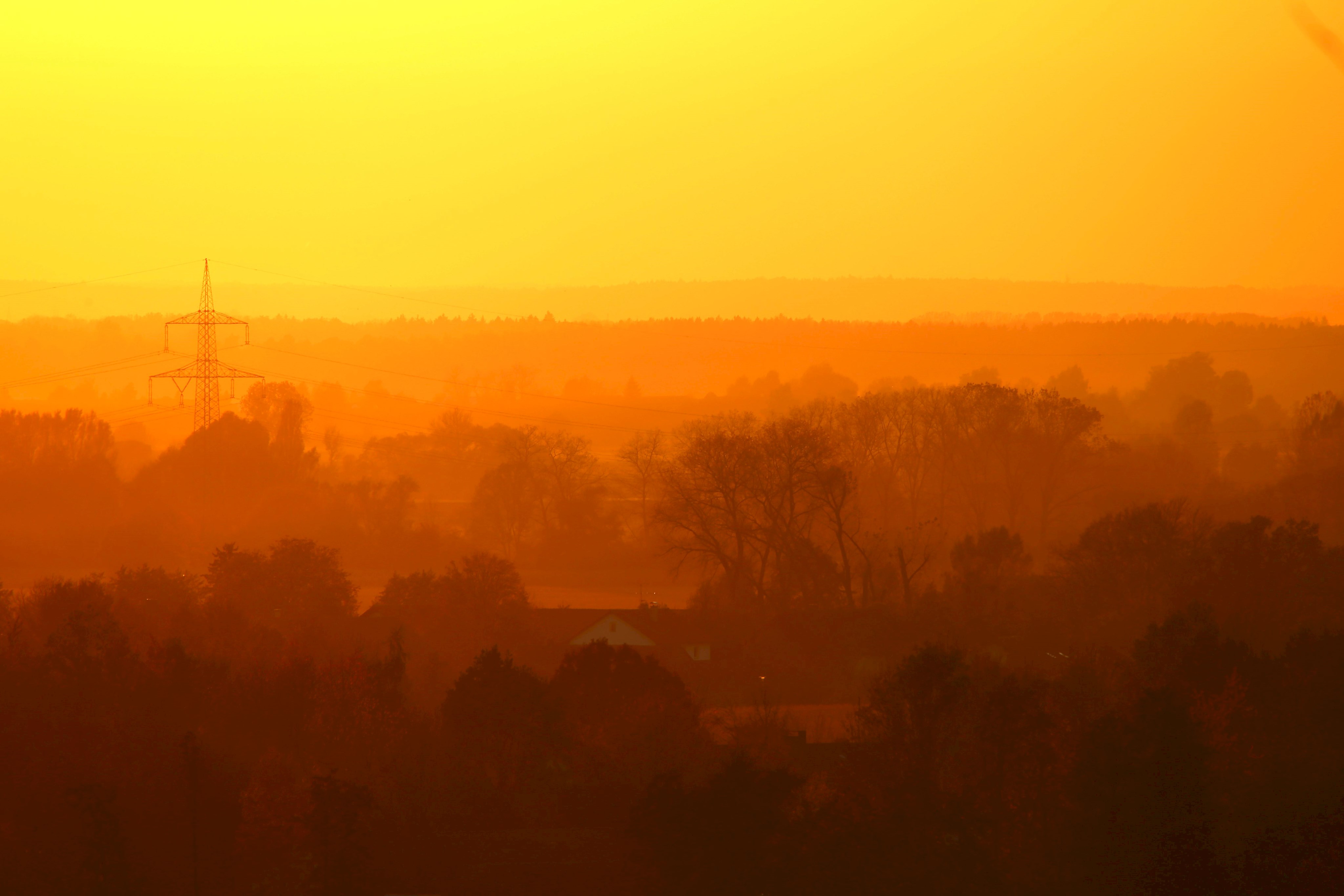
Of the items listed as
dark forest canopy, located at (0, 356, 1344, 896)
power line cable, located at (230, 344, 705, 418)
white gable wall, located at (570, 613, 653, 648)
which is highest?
power line cable, located at (230, 344, 705, 418)

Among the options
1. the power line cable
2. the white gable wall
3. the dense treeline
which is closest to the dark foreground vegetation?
the white gable wall

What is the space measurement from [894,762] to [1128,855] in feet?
9.25

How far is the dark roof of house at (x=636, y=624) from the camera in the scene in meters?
31.6

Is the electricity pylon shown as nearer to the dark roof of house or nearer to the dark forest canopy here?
the dark forest canopy

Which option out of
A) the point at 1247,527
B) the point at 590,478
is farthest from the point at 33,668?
the point at 590,478

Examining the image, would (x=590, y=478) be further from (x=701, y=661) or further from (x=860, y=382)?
(x=860, y=382)

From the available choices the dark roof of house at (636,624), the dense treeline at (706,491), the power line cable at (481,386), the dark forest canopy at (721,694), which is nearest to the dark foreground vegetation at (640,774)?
the dark forest canopy at (721,694)

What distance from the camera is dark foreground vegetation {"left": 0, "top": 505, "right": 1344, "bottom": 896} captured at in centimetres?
1614

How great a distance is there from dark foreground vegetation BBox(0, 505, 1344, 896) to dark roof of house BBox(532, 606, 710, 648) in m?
6.39

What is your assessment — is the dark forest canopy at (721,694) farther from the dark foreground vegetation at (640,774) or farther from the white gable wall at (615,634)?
the white gable wall at (615,634)

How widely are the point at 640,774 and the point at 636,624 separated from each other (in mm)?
13852

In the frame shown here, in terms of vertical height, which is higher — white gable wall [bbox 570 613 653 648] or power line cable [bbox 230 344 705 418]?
power line cable [bbox 230 344 705 418]

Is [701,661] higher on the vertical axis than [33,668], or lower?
lower

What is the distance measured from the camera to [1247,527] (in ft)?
100
